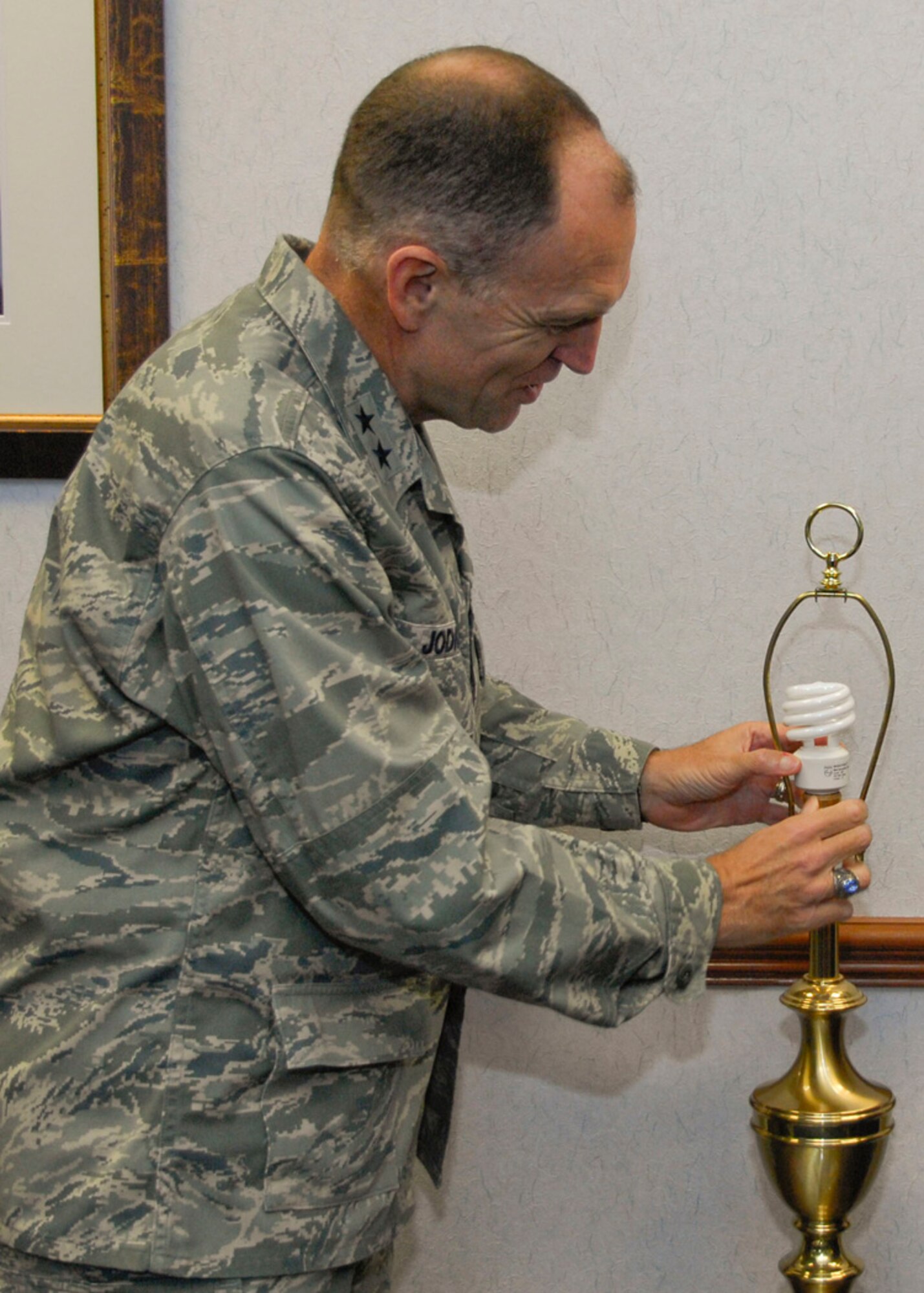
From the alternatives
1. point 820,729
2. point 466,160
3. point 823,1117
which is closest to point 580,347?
point 466,160

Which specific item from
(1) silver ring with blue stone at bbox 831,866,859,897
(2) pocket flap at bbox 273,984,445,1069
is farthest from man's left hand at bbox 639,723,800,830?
(2) pocket flap at bbox 273,984,445,1069

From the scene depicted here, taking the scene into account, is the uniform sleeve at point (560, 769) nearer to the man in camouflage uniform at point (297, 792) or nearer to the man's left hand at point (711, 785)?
the man's left hand at point (711, 785)

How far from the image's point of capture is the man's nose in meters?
0.97

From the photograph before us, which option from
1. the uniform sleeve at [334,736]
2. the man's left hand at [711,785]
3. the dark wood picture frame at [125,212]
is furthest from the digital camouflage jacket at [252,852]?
the dark wood picture frame at [125,212]

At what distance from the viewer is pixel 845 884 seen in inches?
39.1

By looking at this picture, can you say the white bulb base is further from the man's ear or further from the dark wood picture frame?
the dark wood picture frame

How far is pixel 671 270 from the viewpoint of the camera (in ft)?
4.20

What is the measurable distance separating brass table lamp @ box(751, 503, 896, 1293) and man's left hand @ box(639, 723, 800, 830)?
0.11 ft

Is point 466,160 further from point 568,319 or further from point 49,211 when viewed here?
point 49,211

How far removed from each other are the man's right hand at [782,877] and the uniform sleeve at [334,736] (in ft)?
0.49

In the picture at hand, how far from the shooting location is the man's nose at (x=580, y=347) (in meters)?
0.97

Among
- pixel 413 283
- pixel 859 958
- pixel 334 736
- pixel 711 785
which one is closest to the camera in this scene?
pixel 334 736

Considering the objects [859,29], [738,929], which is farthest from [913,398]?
[738,929]

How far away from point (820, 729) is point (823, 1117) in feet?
1.04
